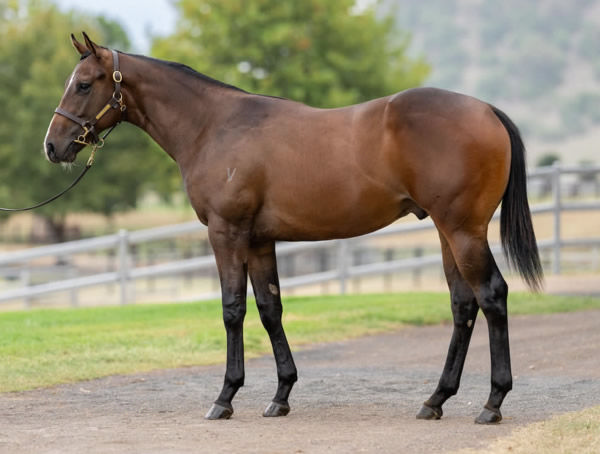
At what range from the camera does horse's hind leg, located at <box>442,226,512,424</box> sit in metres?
6.19

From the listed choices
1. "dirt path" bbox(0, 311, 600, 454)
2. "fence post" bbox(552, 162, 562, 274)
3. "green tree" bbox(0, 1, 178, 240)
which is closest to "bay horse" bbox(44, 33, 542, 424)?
"dirt path" bbox(0, 311, 600, 454)

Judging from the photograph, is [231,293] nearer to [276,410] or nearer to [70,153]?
[276,410]

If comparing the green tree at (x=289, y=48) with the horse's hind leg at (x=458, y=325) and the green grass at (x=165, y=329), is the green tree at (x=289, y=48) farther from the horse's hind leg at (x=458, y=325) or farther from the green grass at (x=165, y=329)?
the horse's hind leg at (x=458, y=325)

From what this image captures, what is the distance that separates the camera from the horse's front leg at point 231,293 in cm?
662

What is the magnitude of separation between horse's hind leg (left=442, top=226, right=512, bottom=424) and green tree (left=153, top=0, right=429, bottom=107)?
78.9 ft

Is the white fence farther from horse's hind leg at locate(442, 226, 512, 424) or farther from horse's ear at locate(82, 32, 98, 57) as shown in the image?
horse's hind leg at locate(442, 226, 512, 424)

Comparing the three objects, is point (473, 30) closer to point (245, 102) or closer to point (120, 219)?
point (120, 219)

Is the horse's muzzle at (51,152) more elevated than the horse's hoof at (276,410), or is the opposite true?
the horse's muzzle at (51,152)

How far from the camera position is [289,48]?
3112 cm

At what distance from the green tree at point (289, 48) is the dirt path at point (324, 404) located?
21.3 meters

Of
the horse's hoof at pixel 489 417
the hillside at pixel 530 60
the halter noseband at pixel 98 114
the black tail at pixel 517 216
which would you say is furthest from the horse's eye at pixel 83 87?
the hillside at pixel 530 60

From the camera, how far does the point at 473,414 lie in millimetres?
6605

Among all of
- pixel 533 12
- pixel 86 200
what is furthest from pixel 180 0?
pixel 533 12

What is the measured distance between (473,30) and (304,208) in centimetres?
19235
